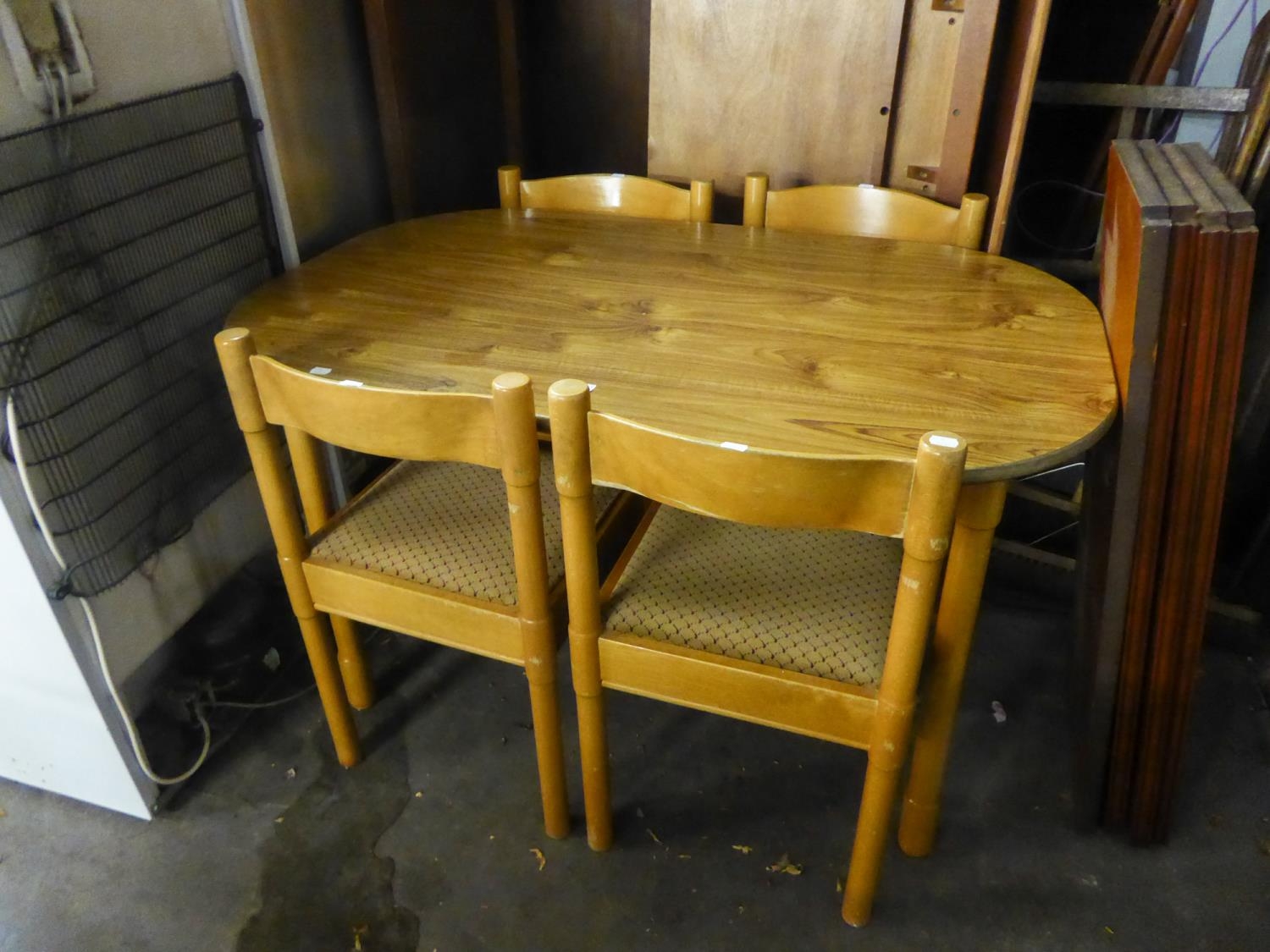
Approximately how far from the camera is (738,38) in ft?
6.13

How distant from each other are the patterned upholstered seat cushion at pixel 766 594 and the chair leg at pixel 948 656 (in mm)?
92

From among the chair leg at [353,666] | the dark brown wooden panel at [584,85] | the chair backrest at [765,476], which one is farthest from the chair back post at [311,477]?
the dark brown wooden panel at [584,85]

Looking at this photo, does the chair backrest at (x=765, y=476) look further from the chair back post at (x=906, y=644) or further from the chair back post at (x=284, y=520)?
the chair back post at (x=284, y=520)

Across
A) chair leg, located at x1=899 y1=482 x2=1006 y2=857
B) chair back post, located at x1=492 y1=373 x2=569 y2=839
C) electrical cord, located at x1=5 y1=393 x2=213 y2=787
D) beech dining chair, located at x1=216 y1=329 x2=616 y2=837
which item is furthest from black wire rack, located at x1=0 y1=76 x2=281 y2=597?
chair leg, located at x1=899 y1=482 x2=1006 y2=857

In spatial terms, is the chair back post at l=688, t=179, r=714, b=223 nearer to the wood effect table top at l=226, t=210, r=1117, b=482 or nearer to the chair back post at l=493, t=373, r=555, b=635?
the wood effect table top at l=226, t=210, r=1117, b=482

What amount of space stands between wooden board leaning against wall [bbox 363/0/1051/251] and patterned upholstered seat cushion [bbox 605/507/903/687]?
808 millimetres

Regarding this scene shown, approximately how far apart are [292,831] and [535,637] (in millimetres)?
657

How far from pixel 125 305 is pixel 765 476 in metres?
1.08

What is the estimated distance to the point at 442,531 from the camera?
4.56 feet

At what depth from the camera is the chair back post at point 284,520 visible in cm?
115

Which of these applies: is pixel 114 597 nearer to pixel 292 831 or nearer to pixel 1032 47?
pixel 292 831

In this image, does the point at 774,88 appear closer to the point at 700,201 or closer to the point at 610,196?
the point at 700,201

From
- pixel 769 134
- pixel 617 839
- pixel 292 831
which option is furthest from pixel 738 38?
pixel 292 831

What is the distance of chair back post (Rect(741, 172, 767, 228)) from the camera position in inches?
70.4
